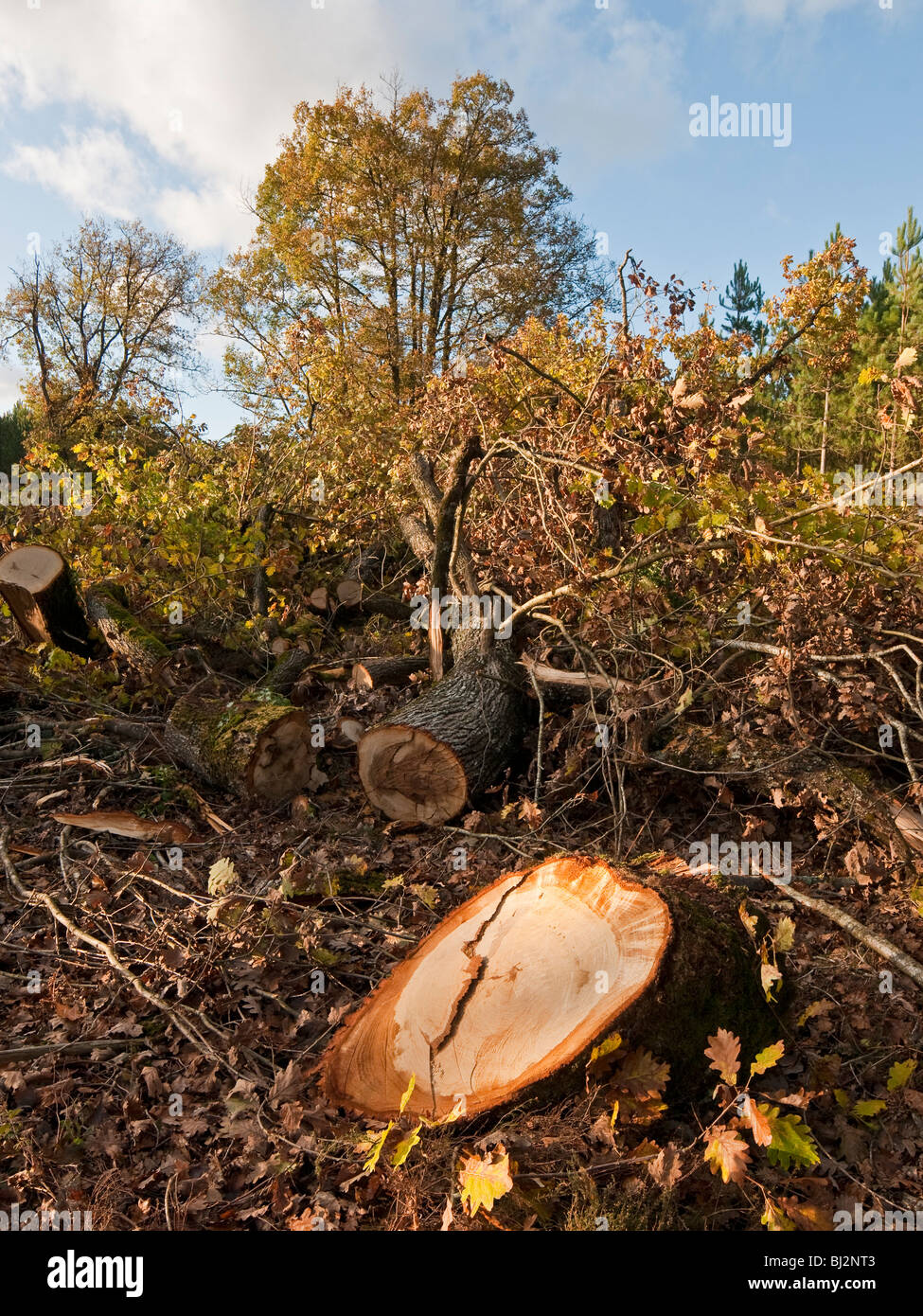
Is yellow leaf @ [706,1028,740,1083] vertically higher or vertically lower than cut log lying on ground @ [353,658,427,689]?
lower

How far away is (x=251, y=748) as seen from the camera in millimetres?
5137

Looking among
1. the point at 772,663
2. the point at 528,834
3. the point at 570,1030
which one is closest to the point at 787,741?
the point at 772,663

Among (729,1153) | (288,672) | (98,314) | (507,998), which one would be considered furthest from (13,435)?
(729,1153)

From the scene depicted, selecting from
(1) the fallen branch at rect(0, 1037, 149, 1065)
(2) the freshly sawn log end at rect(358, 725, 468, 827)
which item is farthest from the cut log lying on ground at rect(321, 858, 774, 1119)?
(2) the freshly sawn log end at rect(358, 725, 468, 827)

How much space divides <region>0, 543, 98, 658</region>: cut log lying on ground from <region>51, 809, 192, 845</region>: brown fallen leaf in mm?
2305

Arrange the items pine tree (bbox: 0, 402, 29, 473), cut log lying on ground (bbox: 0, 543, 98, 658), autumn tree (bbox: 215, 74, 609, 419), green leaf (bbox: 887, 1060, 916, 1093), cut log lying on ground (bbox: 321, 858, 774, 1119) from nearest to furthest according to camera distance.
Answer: cut log lying on ground (bbox: 321, 858, 774, 1119) → green leaf (bbox: 887, 1060, 916, 1093) → cut log lying on ground (bbox: 0, 543, 98, 658) → autumn tree (bbox: 215, 74, 609, 419) → pine tree (bbox: 0, 402, 29, 473)

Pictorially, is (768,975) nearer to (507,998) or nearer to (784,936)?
(784,936)

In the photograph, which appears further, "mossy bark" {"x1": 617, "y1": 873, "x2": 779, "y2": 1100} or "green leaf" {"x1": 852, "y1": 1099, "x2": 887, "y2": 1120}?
"green leaf" {"x1": 852, "y1": 1099, "x2": 887, "y2": 1120}

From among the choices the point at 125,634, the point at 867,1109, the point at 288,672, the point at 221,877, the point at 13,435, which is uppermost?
the point at 13,435

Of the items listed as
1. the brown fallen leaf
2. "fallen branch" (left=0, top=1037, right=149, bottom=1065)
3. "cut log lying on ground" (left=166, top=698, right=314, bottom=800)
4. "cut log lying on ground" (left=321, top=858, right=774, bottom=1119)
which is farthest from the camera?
"cut log lying on ground" (left=166, top=698, right=314, bottom=800)

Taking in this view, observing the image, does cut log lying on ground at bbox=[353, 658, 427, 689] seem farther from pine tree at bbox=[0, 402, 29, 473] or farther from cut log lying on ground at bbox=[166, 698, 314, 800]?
pine tree at bbox=[0, 402, 29, 473]

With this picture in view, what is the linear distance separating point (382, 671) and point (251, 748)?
4.97ft

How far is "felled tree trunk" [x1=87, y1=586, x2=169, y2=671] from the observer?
660 cm
